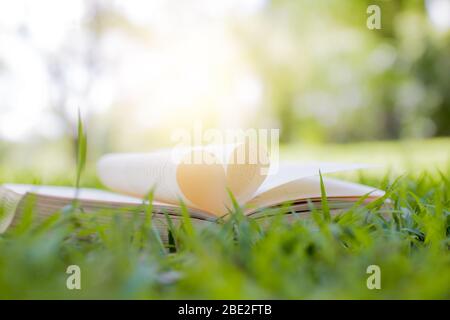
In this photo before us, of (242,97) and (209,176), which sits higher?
(242,97)

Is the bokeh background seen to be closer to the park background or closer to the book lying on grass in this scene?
the park background

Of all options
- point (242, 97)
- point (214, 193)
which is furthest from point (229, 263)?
point (242, 97)

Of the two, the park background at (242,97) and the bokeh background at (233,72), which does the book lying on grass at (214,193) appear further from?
the bokeh background at (233,72)

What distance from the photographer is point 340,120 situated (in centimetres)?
1432

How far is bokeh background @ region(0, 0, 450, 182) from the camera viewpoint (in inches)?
251

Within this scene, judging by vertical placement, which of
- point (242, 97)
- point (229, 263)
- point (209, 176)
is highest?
point (242, 97)

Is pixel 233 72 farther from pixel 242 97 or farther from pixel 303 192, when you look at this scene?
pixel 303 192

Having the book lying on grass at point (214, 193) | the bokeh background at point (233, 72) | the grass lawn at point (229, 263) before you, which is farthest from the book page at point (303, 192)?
the bokeh background at point (233, 72)

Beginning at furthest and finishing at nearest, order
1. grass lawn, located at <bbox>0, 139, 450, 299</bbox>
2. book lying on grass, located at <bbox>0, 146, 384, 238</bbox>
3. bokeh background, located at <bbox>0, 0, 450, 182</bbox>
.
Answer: bokeh background, located at <bbox>0, 0, 450, 182</bbox>, book lying on grass, located at <bbox>0, 146, 384, 238</bbox>, grass lawn, located at <bbox>0, 139, 450, 299</bbox>

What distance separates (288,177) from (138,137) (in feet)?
26.0

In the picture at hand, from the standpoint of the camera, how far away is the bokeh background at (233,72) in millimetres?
6375

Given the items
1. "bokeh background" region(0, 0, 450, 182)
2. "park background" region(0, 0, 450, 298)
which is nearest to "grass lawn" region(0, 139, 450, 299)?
"park background" region(0, 0, 450, 298)

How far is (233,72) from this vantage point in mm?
8406
